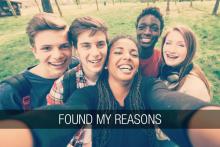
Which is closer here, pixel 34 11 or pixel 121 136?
pixel 121 136

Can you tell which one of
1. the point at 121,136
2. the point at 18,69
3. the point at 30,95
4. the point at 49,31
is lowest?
the point at 121,136

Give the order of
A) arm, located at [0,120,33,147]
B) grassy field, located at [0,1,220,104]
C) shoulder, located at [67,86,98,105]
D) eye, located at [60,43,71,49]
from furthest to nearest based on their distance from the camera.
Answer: grassy field, located at [0,1,220,104] → eye, located at [60,43,71,49] → shoulder, located at [67,86,98,105] → arm, located at [0,120,33,147]

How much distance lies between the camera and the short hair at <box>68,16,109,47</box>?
3938mm

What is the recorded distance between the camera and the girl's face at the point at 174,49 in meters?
3.98

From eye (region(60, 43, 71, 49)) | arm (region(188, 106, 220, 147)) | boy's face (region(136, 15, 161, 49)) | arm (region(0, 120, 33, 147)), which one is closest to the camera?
arm (region(188, 106, 220, 147))

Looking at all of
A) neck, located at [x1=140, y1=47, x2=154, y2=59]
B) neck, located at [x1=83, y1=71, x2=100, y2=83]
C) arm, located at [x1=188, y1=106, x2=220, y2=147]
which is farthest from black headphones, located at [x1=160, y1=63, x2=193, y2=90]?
neck, located at [x1=83, y1=71, x2=100, y2=83]

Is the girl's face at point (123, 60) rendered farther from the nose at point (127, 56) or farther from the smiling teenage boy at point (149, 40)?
the smiling teenage boy at point (149, 40)

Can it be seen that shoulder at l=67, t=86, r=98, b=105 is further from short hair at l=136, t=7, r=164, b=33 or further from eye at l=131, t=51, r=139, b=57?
short hair at l=136, t=7, r=164, b=33

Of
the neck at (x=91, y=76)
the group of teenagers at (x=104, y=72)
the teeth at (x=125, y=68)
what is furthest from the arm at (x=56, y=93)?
the teeth at (x=125, y=68)

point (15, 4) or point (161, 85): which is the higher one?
point (15, 4)

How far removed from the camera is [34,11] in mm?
4195

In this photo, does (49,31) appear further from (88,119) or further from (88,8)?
(88,119)

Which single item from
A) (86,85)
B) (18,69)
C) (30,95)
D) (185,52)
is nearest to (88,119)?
(86,85)

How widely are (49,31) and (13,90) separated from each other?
90cm
